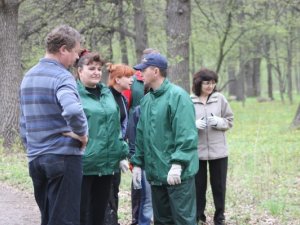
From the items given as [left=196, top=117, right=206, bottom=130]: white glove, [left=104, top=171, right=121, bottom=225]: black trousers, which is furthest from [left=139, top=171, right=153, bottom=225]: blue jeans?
[left=196, top=117, right=206, bottom=130]: white glove

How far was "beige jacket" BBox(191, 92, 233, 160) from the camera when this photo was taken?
19.4 feet

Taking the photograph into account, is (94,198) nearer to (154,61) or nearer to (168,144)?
(168,144)

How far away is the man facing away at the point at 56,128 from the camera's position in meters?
4.03

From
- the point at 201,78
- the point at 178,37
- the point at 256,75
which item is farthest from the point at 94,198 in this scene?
the point at 256,75

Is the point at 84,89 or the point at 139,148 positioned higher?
the point at 84,89

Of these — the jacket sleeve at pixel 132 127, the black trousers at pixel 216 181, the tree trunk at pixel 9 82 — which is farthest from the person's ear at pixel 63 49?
the tree trunk at pixel 9 82

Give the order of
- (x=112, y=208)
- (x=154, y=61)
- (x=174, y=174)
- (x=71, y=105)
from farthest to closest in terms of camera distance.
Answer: (x=112, y=208) → (x=154, y=61) → (x=174, y=174) → (x=71, y=105)

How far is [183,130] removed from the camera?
448 centimetres

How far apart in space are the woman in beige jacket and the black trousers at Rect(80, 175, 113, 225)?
139 cm

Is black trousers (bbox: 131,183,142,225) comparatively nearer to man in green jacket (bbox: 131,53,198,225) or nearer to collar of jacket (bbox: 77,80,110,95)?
man in green jacket (bbox: 131,53,198,225)

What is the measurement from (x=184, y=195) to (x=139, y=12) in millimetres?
12667

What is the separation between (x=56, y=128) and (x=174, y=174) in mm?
1072

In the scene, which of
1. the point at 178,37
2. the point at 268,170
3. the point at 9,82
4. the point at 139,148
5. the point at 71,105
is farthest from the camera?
the point at 9,82

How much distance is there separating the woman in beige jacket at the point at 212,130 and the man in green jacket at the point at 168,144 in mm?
1231
